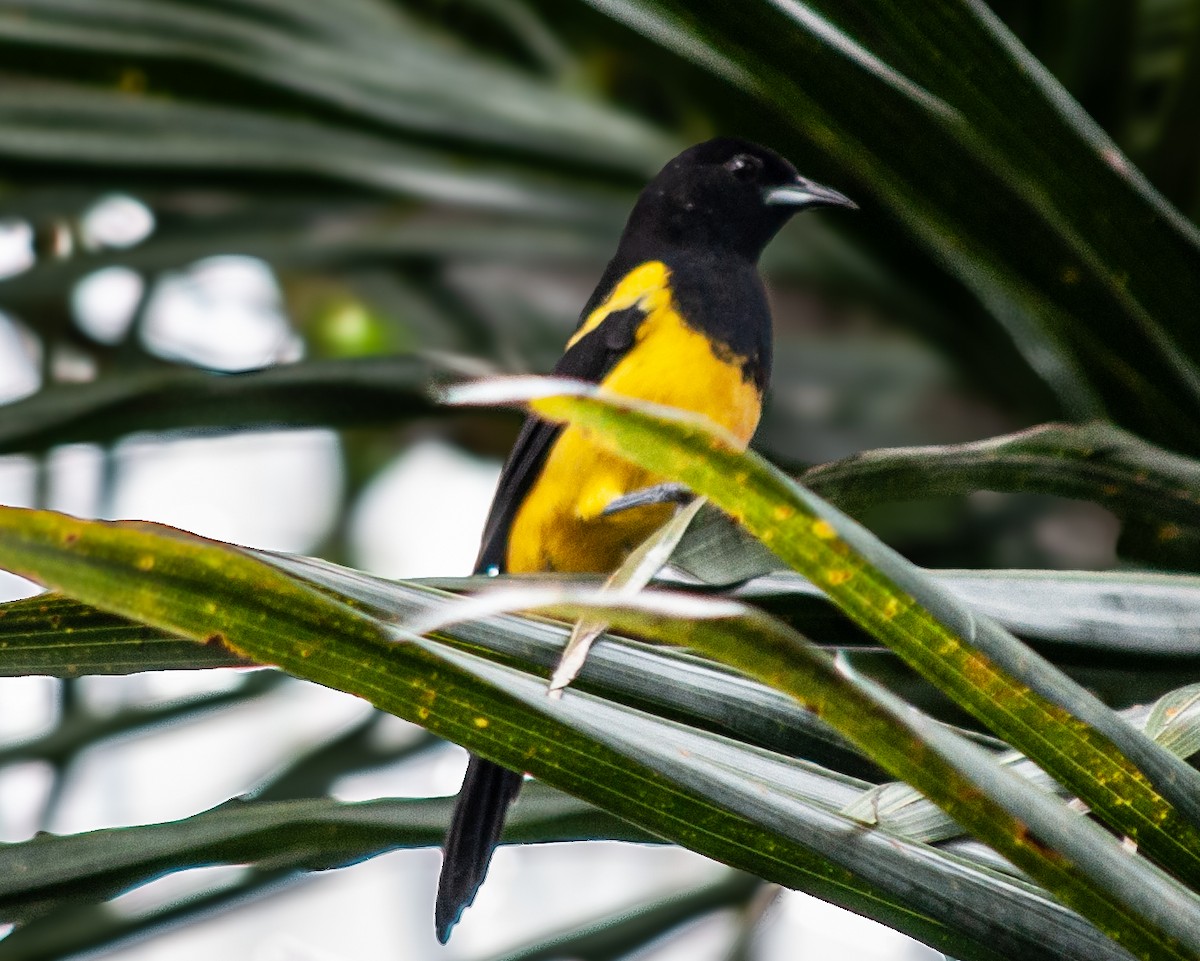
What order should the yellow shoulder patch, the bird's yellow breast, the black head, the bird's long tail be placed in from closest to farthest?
1. the bird's long tail
2. the bird's yellow breast
3. the yellow shoulder patch
4. the black head

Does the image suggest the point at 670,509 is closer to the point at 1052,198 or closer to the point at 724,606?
the point at 1052,198

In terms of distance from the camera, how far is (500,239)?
185 cm

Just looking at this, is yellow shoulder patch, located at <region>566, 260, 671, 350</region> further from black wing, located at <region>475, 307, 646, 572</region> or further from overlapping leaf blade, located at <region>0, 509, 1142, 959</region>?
overlapping leaf blade, located at <region>0, 509, 1142, 959</region>

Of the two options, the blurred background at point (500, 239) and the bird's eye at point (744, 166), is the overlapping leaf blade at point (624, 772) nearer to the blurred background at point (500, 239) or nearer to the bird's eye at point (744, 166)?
the blurred background at point (500, 239)

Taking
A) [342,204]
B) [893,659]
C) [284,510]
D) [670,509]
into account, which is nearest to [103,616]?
[893,659]

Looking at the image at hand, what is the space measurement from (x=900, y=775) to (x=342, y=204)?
1.44m

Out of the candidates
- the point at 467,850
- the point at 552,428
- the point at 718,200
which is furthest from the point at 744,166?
the point at 467,850

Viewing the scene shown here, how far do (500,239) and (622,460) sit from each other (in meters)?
0.49

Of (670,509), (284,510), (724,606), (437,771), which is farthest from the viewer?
(284,510)

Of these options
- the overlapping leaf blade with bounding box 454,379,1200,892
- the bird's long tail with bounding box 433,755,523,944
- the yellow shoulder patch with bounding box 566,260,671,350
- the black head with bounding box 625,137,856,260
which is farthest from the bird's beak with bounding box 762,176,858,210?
the overlapping leaf blade with bounding box 454,379,1200,892

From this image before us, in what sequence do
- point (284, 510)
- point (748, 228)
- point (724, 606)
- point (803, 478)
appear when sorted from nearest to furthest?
point (724, 606), point (803, 478), point (748, 228), point (284, 510)

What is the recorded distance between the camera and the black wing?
1.62 meters

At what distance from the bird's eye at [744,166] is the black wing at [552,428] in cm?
37

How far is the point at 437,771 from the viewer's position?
8.82 ft
